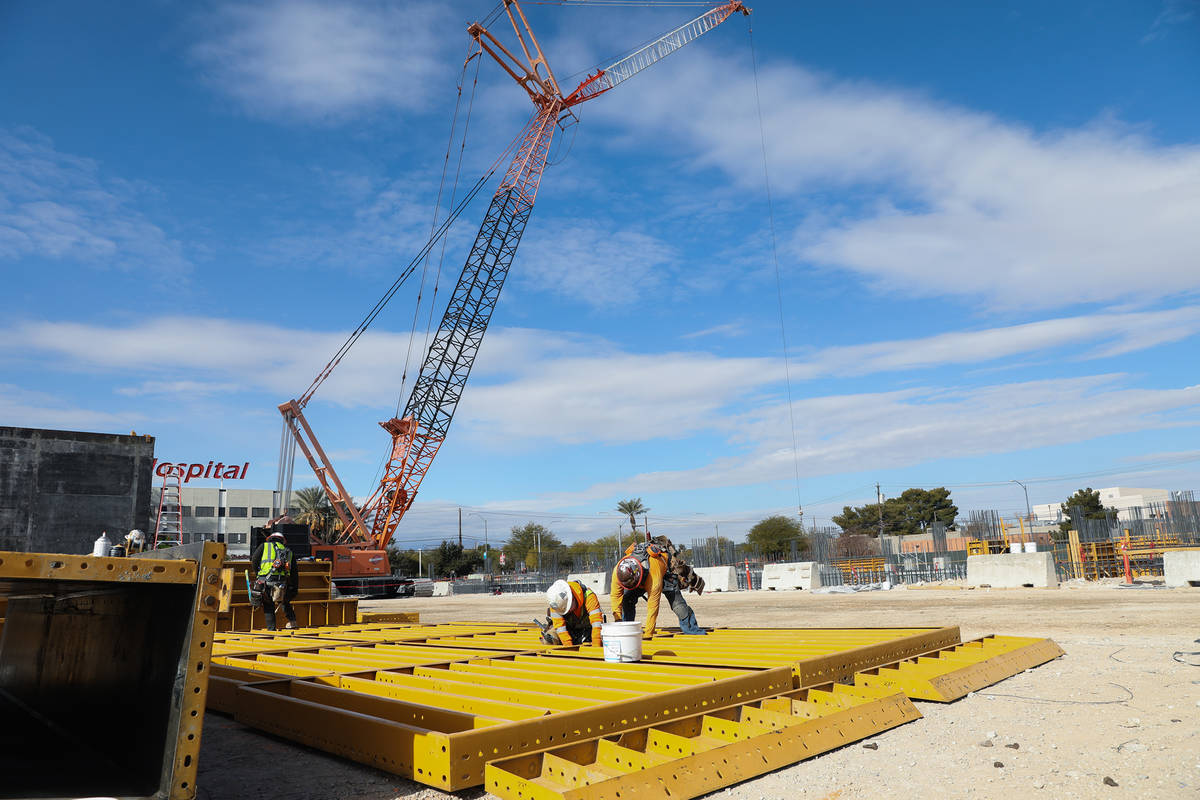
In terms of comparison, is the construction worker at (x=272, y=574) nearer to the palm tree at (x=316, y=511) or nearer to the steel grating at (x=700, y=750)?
the steel grating at (x=700, y=750)

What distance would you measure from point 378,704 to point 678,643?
4309mm

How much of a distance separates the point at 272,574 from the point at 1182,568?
22139 millimetres

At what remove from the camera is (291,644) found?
9.49 m

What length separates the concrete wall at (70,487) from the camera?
2548 cm

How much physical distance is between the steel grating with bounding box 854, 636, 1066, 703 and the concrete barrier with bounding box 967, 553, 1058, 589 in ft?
48.2

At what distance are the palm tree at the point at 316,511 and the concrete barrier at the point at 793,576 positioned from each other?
44877mm

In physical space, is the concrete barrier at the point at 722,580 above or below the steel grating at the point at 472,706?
below

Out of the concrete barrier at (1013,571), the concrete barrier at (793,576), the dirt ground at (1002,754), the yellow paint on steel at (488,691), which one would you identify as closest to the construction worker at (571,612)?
the yellow paint on steel at (488,691)

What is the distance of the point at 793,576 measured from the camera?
1133 inches

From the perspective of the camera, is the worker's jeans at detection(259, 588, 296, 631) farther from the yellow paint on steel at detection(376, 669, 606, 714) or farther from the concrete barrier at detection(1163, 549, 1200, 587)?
the concrete barrier at detection(1163, 549, 1200, 587)

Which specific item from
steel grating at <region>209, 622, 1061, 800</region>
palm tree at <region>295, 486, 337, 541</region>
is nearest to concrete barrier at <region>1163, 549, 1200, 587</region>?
steel grating at <region>209, 622, 1061, 800</region>

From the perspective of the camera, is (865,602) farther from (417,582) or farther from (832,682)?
(417,582)

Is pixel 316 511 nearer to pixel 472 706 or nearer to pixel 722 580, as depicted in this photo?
pixel 722 580

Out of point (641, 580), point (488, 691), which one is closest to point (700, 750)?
point (488, 691)
